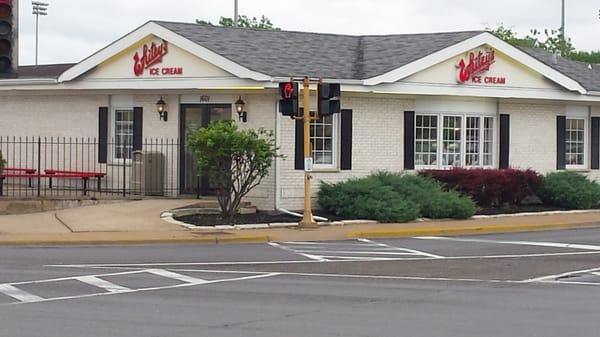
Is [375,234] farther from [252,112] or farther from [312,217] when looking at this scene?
[252,112]

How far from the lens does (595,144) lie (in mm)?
31141

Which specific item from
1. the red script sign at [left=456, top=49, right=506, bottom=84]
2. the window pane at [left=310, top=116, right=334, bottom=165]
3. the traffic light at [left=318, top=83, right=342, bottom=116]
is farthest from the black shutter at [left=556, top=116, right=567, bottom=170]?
the traffic light at [left=318, top=83, right=342, bottom=116]

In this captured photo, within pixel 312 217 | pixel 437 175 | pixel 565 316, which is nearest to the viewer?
pixel 565 316

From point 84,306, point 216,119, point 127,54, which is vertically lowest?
point 84,306

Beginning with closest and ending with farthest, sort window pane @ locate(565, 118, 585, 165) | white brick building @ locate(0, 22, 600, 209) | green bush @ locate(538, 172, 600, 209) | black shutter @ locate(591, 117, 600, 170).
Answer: white brick building @ locate(0, 22, 600, 209) → green bush @ locate(538, 172, 600, 209) → window pane @ locate(565, 118, 585, 165) → black shutter @ locate(591, 117, 600, 170)

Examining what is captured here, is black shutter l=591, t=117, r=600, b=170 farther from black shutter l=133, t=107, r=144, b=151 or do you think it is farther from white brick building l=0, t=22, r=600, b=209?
black shutter l=133, t=107, r=144, b=151

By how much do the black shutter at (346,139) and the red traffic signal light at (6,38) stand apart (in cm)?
1786

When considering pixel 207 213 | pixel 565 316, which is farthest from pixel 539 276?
pixel 207 213

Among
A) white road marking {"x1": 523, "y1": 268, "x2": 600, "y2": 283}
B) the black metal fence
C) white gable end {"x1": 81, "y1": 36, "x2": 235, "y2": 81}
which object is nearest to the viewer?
white road marking {"x1": 523, "y1": 268, "x2": 600, "y2": 283}

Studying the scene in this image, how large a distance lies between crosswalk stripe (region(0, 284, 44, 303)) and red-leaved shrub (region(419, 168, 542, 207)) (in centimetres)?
1552

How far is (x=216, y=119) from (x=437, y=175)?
243 inches

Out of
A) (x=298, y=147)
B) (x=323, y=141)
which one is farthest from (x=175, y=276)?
(x=323, y=141)

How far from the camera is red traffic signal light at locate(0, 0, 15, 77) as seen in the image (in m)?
8.70

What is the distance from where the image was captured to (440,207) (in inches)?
997
